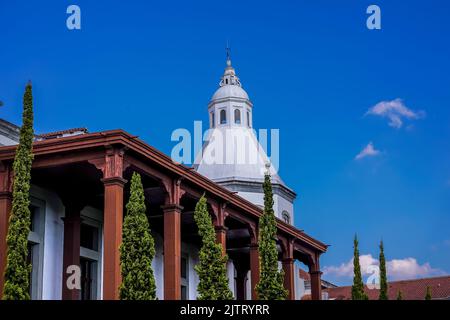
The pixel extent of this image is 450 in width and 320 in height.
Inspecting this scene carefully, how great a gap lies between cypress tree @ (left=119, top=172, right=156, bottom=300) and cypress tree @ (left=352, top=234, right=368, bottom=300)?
16.6 meters

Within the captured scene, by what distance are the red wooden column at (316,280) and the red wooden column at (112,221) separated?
19111mm

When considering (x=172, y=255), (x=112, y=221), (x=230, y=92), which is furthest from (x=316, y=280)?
(x=230, y=92)

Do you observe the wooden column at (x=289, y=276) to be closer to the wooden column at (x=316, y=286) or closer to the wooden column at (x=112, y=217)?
the wooden column at (x=316, y=286)

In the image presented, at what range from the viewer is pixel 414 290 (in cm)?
6794

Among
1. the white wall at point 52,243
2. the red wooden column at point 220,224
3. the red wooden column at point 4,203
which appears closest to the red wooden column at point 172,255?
the red wooden column at point 220,224

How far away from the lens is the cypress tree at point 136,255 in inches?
871

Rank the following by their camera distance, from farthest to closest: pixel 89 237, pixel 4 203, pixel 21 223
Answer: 1. pixel 89 237
2. pixel 4 203
3. pixel 21 223

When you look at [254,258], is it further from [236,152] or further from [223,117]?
[223,117]

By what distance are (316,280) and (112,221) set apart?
65.1 feet

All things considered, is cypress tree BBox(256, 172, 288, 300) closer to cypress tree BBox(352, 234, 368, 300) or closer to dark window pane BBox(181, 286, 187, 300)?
dark window pane BBox(181, 286, 187, 300)

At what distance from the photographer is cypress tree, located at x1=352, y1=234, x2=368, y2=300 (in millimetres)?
36906

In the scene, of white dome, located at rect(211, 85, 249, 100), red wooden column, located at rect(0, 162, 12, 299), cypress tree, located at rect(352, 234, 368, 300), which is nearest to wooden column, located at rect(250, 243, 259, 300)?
cypress tree, located at rect(352, 234, 368, 300)

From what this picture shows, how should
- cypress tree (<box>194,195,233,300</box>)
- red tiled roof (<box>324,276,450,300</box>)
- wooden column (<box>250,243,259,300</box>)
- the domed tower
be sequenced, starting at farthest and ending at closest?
red tiled roof (<box>324,276,450,300</box>)
the domed tower
wooden column (<box>250,243,259,300</box>)
cypress tree (<box>194,195,233,300</box>)
